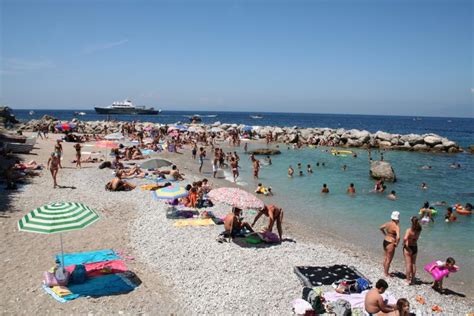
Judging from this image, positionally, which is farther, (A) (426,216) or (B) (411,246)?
(A) (426,216)

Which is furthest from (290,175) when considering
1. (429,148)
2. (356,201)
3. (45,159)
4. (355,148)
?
(429,148)

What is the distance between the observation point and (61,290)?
7039 mm

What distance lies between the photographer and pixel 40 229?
6.61 meters

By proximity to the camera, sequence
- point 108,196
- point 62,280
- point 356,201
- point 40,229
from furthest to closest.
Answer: point 356,201 → point 108,196 → point 62,280 → point 40,229

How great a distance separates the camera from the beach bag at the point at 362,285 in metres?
7.68

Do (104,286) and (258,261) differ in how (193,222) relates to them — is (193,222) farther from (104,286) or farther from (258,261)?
(104,286)

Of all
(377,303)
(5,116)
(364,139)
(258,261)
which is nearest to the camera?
(377,303)

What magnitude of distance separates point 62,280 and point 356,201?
1400 centimetres

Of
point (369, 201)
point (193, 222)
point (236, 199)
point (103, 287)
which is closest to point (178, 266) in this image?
point (103, 287)

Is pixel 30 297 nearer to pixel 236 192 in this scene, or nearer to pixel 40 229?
pixel 40 229

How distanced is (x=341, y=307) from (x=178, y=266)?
3.83 meters

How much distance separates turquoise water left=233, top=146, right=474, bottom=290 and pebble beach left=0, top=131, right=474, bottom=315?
5.25 feet

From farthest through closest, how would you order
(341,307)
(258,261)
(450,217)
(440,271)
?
(450,217) < (258,261) < (440,271) < (341,307)

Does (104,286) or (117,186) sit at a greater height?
(117,186)
